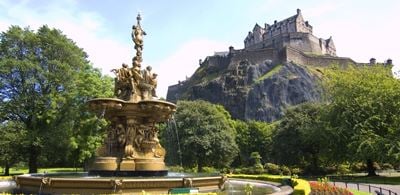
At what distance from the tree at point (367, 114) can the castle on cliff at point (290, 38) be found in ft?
261

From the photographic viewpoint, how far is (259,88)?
107m

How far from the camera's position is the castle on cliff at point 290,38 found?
132 m

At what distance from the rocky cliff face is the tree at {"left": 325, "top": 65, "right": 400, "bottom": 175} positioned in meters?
58.1

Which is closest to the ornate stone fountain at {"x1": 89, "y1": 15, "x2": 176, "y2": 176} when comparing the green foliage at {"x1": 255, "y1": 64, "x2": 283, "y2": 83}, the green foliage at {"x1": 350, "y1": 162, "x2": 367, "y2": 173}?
the green foliage at {"x1": 350, "y1": 162, "x2": 367, "y2": 173}

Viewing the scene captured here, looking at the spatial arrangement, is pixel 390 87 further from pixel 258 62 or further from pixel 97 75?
pixel 258 62

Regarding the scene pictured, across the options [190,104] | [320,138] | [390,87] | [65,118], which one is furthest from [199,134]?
[390,87]

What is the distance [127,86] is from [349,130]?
2696cm

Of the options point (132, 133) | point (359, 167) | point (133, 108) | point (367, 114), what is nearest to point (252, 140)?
point (359, 167)

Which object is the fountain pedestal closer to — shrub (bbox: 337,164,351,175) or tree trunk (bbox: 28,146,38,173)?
tree trunk (bbox: 28,146,38,173)

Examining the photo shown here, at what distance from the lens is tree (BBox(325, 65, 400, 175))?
33.8 meters

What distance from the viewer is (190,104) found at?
5266 centimetres

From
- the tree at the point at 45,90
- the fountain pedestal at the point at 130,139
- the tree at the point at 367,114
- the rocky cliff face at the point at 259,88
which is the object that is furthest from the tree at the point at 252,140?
the fountain pedestal at the point at 130,139

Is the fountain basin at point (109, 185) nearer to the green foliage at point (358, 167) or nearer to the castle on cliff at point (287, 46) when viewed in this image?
the green foliage at point (358, 167)

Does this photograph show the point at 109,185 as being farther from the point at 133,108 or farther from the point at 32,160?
the point at 32,160
